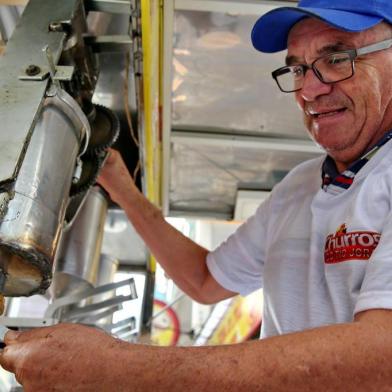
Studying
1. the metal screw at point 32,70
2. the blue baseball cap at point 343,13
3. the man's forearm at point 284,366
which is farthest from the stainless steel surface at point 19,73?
the blue baseball cap at point 343,13

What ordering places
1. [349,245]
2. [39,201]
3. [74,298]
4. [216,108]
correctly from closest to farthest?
[39,201] → [349,245] → [74,298] → [216,108]

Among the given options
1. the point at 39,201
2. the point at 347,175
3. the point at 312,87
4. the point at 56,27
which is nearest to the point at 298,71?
the point at 312,87

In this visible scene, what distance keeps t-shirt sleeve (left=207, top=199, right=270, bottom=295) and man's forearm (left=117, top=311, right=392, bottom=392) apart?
0.65 meters

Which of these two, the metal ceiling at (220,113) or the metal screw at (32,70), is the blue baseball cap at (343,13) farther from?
the metal screw at (32,70)

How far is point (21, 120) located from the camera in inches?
27.4

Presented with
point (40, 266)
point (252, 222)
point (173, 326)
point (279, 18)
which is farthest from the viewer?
point (173, 326)

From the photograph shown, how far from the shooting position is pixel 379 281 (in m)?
0.65

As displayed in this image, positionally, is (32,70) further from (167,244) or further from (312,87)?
(167,244)

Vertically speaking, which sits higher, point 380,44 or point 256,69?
point 380,44

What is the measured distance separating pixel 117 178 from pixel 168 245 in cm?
23

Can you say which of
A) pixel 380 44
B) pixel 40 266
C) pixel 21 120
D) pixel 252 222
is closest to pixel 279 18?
pixel 380 44

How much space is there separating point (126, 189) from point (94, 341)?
2.32ft

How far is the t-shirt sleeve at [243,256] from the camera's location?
1.24 m

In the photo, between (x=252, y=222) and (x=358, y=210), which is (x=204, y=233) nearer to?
(x=252, y=222)
